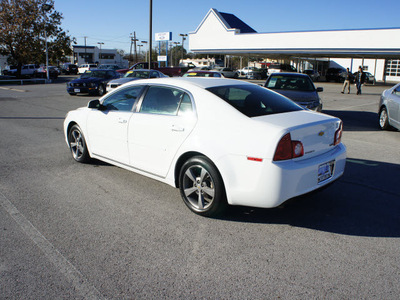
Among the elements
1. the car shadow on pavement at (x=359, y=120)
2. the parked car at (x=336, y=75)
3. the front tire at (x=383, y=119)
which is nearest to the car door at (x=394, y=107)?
the front tire at (x=383, y=119)

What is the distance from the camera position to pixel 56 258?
10.8ft

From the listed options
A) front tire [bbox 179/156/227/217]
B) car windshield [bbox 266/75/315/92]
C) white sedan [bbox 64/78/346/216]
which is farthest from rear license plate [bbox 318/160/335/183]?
car windshield [bbox 266/75/315/92]

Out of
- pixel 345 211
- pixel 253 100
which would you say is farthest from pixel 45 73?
pixel 345 211

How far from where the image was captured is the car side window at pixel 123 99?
522 cm

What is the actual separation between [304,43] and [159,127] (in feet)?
128

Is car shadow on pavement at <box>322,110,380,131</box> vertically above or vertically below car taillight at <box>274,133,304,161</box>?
below

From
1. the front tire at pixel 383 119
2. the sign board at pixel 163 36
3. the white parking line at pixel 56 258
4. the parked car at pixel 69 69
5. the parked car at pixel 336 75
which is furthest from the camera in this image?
the parked car at pixel 69 69

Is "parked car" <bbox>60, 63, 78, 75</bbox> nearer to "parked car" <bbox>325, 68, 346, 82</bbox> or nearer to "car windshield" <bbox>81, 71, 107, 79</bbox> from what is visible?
"parked car" <bbox>325, 68, 346, 82</bbox>

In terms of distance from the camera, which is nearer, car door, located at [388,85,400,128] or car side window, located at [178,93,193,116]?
car side window, located at [178,93,193,116]

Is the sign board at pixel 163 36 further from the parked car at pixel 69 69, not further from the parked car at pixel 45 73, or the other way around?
the parked car at pixel 69 69

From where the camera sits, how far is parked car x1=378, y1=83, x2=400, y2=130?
9.22m

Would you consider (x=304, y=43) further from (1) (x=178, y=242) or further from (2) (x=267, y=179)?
(1) (x=178, y=242)

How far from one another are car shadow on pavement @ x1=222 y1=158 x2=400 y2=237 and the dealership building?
115 feet

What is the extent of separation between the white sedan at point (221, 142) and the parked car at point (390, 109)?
5.80m
